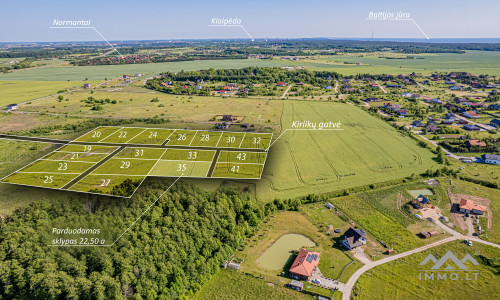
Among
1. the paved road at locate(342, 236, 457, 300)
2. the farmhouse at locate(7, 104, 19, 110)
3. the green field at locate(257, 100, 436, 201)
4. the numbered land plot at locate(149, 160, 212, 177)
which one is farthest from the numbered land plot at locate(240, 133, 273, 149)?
the farmhouse at locate(7, 104, 19, 110)

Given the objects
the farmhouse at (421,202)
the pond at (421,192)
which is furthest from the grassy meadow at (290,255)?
the pond at (421,192)

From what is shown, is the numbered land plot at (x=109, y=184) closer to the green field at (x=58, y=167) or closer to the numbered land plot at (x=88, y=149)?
the green field at (x=58, y=167)

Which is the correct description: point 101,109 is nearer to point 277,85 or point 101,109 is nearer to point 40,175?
point 40,175

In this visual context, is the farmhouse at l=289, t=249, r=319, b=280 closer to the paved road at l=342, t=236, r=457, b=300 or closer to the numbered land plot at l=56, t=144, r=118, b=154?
the paved road at l=342, t=236, r=457, b=300

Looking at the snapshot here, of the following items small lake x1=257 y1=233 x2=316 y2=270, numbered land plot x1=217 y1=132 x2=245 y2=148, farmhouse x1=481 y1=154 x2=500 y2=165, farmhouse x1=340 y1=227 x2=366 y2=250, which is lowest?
small lake x1=257 y1=233 x2=316 y2=270
